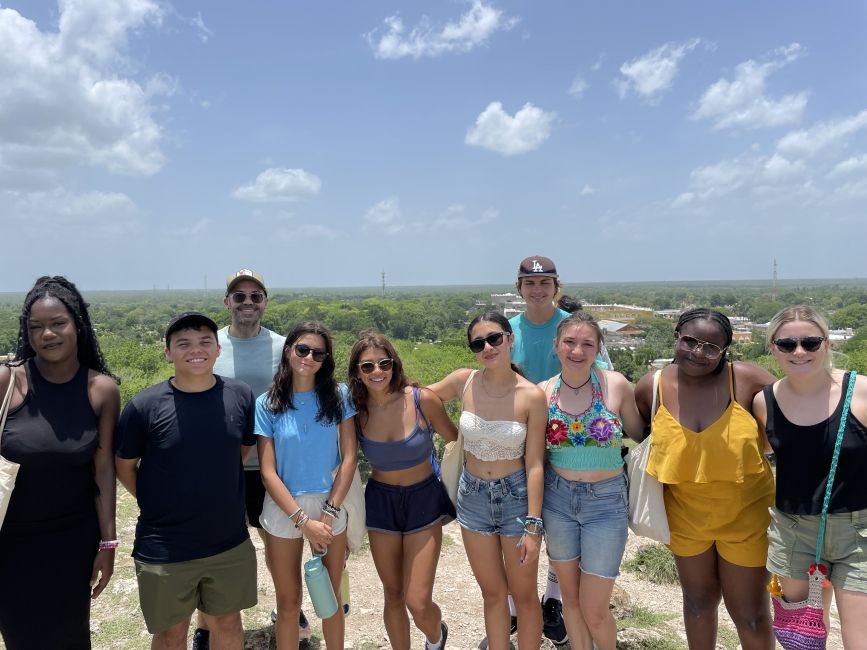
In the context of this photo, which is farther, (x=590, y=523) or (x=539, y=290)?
(x=539, y=290)

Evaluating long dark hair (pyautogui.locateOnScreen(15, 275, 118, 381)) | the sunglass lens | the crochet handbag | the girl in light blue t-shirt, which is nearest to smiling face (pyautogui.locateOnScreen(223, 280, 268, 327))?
the girl in light blue t-shirt

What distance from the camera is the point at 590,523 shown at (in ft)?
11.1

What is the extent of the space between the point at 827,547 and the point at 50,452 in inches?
159

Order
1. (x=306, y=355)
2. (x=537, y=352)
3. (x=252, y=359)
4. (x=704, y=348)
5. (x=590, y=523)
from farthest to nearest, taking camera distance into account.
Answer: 1. (x=537, y=352)
2. (x=252, y=359)
3. (x=306, y=355)
4. (x=590, y=523)
5. (x=704, y=348)

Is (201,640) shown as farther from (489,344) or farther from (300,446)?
(489,344)

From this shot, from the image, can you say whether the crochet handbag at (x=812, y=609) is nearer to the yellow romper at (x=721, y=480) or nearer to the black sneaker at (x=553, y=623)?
the yellow romper at (x=721, y=480)

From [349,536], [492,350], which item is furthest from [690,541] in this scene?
[349,536]

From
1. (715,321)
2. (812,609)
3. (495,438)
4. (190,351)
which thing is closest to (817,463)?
(812,609)

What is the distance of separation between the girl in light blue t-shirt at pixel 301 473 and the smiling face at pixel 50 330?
1.12m

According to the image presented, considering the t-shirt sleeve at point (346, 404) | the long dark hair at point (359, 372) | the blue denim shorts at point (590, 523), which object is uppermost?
the long dark hair at point (359, 372)

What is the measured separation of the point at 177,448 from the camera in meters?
3.12

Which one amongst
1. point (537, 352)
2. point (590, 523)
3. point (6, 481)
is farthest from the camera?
point (537, 352)

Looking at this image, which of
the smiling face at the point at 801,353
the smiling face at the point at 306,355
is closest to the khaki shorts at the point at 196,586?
the smiling face at the point at 306,355

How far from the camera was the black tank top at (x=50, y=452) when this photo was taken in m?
2.90
